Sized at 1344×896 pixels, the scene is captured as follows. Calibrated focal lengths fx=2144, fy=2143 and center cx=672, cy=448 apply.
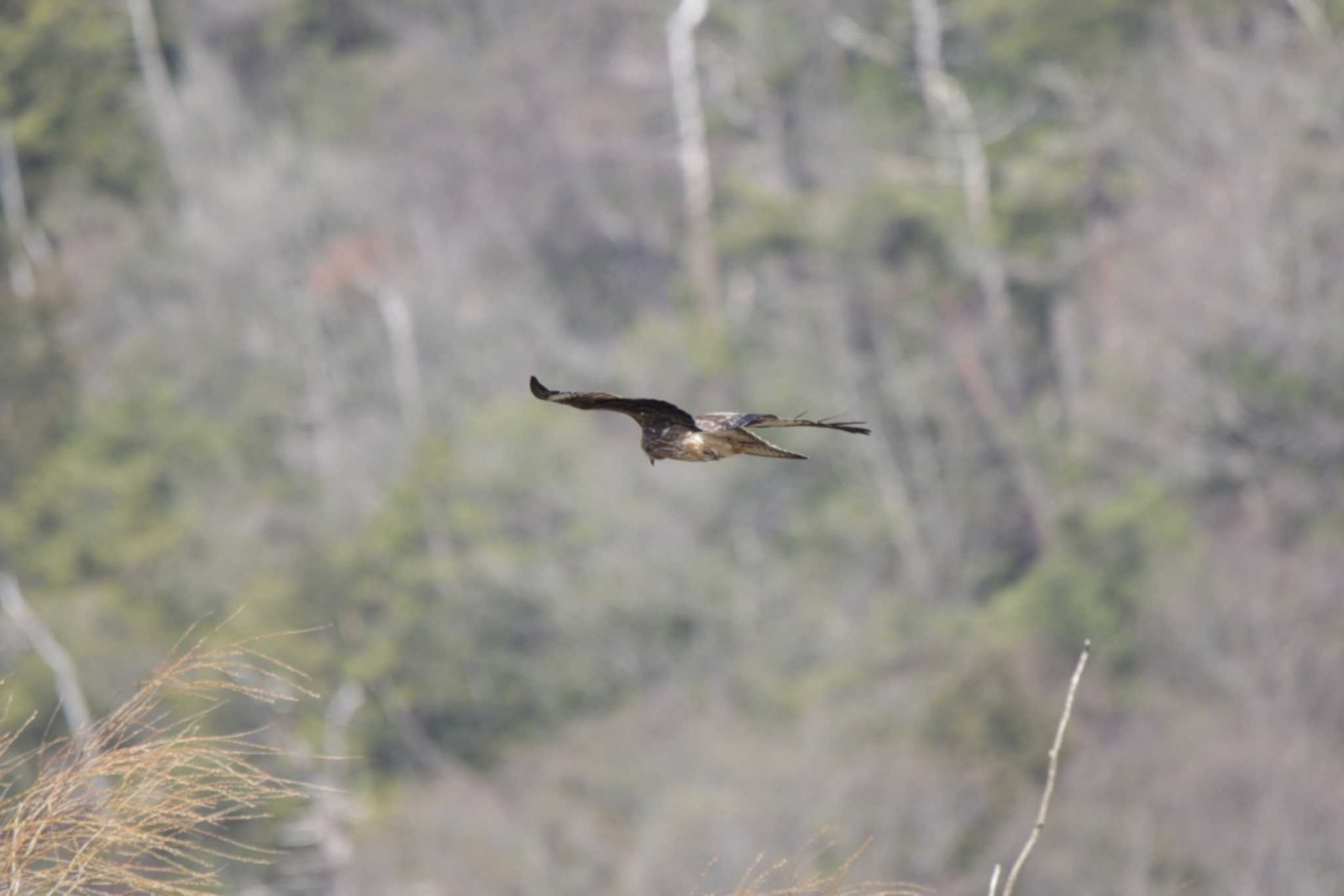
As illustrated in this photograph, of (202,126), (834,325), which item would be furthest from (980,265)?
(202,126)

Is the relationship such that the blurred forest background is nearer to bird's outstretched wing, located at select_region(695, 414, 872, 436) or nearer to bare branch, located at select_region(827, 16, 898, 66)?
bare branch, located at select_region(827, 16, 898, 66)

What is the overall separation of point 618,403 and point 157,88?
38.6 m

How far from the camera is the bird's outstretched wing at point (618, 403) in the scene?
335cm

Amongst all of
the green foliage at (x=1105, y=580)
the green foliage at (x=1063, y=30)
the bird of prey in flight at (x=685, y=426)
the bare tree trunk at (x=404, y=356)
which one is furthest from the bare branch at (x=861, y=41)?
the bird of prey in flight at (x=685, y=426)

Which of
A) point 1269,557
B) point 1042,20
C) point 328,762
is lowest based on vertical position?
point 328,762

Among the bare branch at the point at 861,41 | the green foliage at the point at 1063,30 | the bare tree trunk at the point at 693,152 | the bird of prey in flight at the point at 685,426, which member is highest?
the bird of prey in flight at the point at 685,426

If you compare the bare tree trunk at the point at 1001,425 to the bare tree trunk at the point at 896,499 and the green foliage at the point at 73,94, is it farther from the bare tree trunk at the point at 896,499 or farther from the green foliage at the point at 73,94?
the green foliage at the point at 73,94

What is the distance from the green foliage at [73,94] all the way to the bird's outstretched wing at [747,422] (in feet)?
108

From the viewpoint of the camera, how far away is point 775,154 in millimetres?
35969

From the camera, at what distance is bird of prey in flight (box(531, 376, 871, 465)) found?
337 cm

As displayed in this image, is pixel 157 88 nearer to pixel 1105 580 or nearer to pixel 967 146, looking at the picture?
pixel 967 146

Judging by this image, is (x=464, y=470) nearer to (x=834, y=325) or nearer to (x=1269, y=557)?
(x=834, y=325)

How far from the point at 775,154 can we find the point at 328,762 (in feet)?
45.1


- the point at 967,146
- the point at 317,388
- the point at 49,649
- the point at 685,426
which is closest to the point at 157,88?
the point at 317,388
